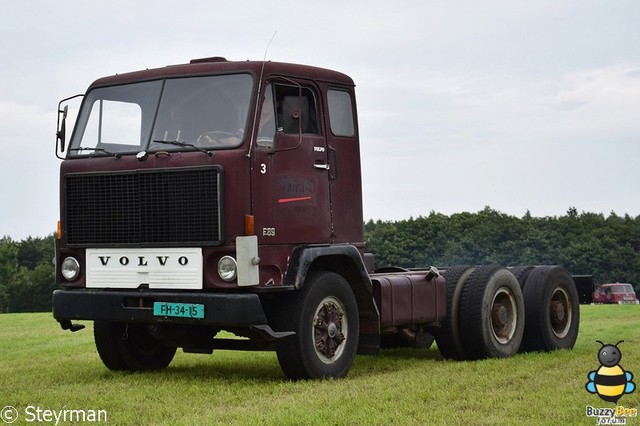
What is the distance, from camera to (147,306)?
1134cm

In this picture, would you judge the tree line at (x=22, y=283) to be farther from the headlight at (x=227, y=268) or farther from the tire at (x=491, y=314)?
the headlight at (x=227, y=268)

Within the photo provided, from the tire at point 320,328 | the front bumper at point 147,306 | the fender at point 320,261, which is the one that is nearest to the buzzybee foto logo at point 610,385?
the tire at point 320,328

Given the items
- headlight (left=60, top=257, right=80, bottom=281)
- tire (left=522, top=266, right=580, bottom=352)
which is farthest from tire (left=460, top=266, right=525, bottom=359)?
headlight (left=60, top=257, right=80, bottom=281)

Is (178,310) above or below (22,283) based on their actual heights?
above

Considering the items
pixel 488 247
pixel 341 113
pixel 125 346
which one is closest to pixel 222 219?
pixel 341 113

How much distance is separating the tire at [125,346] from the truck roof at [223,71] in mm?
2874

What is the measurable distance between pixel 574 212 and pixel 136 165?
427 ft

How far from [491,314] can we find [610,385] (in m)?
4.46

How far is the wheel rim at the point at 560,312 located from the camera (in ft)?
50.2

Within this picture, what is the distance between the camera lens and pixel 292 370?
11.2 meters

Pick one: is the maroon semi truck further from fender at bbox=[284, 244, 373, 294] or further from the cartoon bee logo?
the cartoon bee logo

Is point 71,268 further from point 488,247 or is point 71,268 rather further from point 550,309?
point 488,247

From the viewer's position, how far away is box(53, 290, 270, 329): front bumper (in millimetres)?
10602

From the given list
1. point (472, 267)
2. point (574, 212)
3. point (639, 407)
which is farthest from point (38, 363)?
point (574, 212)
